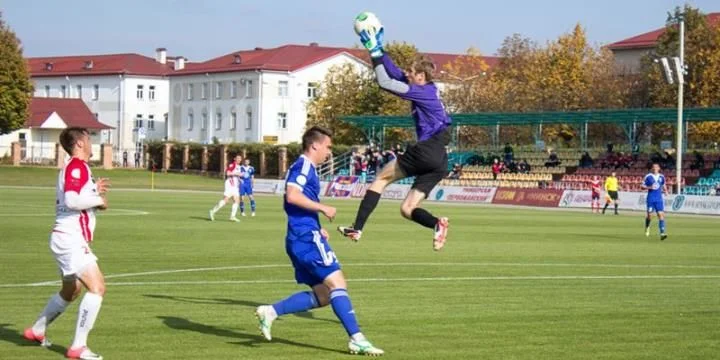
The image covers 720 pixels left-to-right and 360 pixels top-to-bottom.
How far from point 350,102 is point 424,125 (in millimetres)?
93192

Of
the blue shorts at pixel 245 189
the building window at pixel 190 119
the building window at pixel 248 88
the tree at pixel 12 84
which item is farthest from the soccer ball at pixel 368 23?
the building window at pixel 190 119

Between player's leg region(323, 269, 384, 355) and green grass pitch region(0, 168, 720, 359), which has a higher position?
player's leg region(323, 269, 384, 355)

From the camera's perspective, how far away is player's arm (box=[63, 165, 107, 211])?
1102 centimetres

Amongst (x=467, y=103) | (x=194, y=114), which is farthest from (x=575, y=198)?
(x=194, y=114)

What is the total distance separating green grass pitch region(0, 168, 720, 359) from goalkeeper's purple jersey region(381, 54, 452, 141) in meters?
2.29

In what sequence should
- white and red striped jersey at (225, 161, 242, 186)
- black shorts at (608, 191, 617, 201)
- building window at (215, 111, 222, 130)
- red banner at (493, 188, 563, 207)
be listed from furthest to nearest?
building window at (215, 111, 222, 130), red banner at (493, 188, 563, 207), black shorts at (608, 191, 617, 201), white and red striped jersey at (225, 161, 242, 186)

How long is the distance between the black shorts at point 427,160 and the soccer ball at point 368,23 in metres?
1.50

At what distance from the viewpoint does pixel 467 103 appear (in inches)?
4058

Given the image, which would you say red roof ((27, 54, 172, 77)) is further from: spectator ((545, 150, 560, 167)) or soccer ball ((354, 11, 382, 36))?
soccer ball ((354, 11, 382, 36))

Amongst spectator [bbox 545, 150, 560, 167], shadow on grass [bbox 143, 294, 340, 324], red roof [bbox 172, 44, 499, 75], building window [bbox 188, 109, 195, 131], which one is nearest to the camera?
shadow on grass [bbox 143, 294, 340, 324]

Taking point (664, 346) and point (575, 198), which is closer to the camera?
point (664, 346)

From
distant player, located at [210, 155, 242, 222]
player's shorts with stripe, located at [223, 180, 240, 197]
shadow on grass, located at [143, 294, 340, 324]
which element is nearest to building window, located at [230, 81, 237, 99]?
distant player, located at [210, 155, 242, 222]

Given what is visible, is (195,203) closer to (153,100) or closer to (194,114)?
(194,114)

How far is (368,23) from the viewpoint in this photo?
14.2 m
